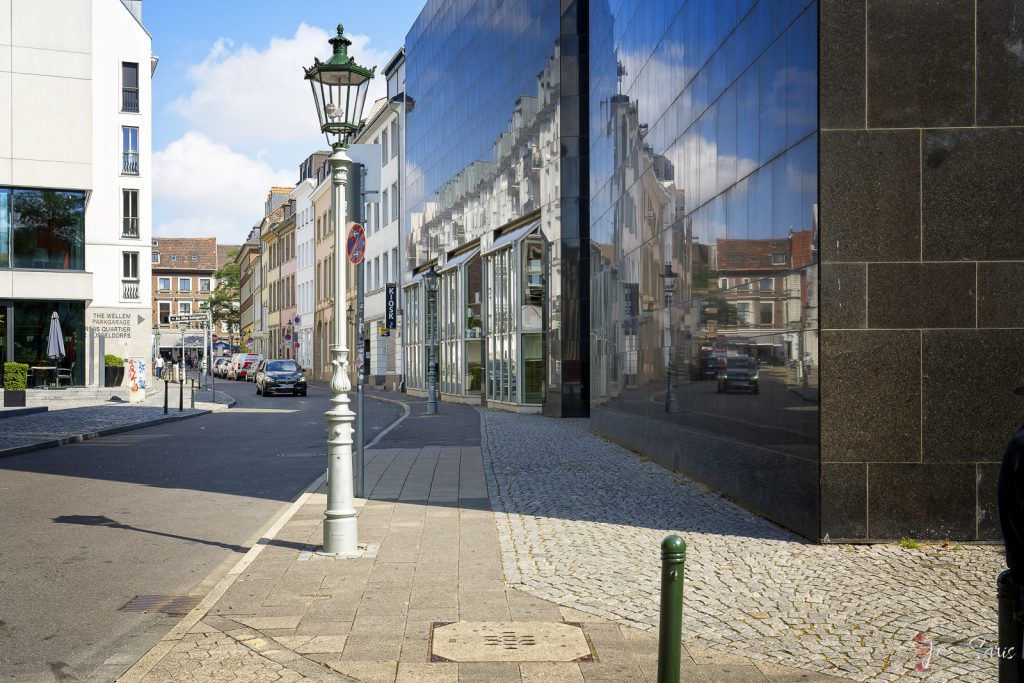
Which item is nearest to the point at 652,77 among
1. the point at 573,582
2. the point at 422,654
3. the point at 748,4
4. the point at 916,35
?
the point at 748,4

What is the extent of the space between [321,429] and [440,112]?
21.6 metres

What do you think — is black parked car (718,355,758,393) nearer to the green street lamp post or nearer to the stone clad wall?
the stone clad wall

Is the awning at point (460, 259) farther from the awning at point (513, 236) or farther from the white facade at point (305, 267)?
the white facade at point (305, 267)

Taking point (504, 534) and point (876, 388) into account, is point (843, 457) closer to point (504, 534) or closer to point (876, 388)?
point (876, 388)

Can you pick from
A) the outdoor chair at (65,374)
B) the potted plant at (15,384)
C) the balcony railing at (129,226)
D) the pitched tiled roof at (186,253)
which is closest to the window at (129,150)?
the balcony railing at (129,226)

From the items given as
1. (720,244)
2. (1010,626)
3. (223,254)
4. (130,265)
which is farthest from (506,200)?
(223,254)

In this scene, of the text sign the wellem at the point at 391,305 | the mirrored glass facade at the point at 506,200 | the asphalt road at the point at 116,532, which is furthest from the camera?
the text sign the wellem at the point at 391,305

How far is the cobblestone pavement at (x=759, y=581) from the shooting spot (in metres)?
5.89

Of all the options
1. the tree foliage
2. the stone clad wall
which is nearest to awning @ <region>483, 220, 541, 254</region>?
the stone clad wall

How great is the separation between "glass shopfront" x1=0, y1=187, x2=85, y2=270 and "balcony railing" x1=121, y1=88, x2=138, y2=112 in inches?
449

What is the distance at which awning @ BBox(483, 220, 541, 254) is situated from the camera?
29.9 meters

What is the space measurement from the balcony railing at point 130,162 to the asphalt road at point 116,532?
33.1m

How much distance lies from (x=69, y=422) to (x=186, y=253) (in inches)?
4576

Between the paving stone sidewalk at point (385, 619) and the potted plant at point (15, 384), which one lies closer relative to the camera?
the paving stone sidewalk at point (385, 619)
